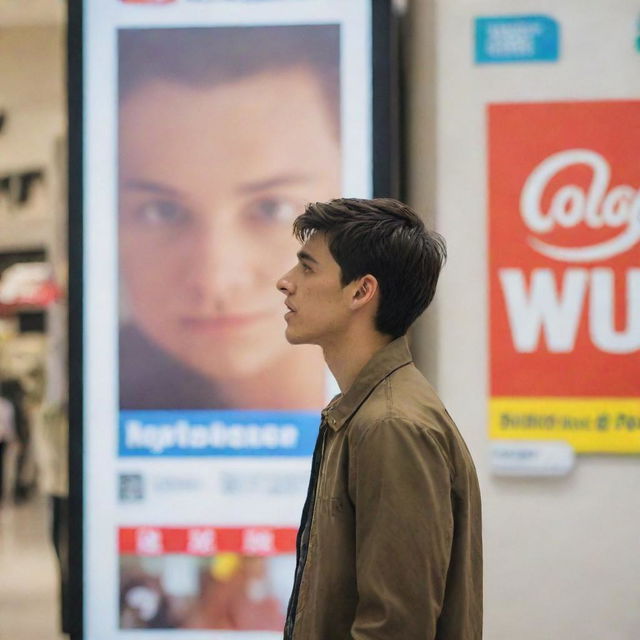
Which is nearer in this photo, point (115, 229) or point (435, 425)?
point (435, 425)

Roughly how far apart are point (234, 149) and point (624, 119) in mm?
1364

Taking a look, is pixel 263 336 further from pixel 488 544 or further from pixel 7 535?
pixel 7 535

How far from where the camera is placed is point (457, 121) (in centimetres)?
318

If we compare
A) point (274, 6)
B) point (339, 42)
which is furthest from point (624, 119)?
point (274, 6)

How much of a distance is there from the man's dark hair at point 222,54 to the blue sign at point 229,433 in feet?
3.72

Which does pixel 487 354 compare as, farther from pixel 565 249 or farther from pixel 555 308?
pixel 565 249

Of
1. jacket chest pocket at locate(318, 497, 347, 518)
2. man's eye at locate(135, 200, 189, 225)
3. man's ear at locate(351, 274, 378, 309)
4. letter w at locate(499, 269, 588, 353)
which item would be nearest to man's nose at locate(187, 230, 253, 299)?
man's eye at locate(135, 200, 189, 225)

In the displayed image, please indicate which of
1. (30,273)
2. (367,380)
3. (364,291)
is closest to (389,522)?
(367,380)

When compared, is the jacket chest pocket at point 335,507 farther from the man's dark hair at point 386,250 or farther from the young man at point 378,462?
the man's dark hair at point 386,250

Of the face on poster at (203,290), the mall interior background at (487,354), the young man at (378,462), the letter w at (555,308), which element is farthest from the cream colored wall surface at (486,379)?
the young man at (378,462)

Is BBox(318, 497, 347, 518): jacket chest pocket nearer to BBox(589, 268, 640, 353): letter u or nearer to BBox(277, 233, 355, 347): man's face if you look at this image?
BBox(277, 233, 355, 347): man's face

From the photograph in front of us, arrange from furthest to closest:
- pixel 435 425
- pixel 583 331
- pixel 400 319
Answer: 1. pixel 583 331
2. pixel 400 319
3. pixel 435 425

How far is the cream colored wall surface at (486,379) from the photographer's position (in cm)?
313

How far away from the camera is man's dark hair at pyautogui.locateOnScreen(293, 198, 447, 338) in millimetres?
1555
